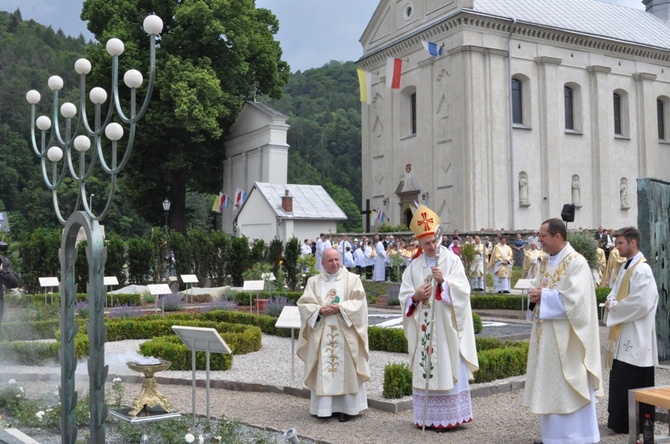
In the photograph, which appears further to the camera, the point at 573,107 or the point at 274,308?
the point at 573,107

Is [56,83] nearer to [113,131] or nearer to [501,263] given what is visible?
[113,131]

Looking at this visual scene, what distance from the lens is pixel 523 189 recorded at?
111ft

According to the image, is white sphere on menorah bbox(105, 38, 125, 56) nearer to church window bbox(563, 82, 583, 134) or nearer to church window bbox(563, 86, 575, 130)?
church window bbox(563, 82, 583, 134)

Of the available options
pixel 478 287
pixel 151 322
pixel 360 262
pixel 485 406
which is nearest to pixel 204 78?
pixel 360 262

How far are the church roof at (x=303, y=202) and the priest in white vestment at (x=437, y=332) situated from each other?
712 inches

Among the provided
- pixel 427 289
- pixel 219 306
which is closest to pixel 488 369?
pixel 427 289

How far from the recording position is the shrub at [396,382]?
7.87m

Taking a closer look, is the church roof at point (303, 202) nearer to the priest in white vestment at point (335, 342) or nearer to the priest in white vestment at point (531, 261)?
the priest in white vestment at point (531, 261)

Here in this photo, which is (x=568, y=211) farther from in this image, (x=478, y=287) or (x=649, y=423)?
(x=649, y=423)

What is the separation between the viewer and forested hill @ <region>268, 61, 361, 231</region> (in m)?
64.7

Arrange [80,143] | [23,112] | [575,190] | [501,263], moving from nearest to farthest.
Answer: [80,143], [501,263], [575,190], [23,112]

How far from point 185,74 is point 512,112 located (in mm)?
14938

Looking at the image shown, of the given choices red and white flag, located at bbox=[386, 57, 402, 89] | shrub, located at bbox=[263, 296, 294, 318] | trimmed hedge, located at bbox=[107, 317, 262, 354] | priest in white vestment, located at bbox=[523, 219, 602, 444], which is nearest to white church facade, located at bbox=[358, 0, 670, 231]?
red and white flag, located at bbox=[386, 57, 402, 89]

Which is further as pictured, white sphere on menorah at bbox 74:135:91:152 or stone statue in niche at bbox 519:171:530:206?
stone statue in niche at bbox 519:171:530:206
